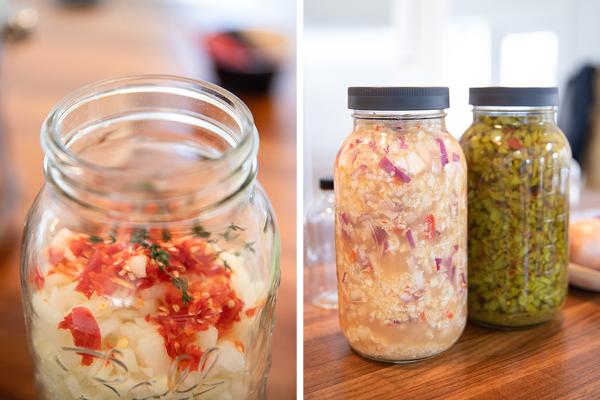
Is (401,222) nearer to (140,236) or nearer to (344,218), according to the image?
(344,218)

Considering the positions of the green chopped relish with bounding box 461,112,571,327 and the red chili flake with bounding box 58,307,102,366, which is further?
the green chopped relish with bounding box 461,112,571,327

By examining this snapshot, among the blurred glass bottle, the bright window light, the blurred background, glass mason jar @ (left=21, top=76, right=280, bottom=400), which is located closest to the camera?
glass mason jar @ (left=21, top=76, right=280, bottom=400)

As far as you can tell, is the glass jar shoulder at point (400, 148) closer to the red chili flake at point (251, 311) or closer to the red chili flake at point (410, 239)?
the red chili flake at point (410, 239)

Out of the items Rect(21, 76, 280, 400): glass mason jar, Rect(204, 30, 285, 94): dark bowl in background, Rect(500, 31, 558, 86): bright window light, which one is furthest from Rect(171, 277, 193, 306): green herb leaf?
Rect(500, 31, 558, 86): bright window light

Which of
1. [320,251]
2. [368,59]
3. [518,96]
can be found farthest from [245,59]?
[518,96]

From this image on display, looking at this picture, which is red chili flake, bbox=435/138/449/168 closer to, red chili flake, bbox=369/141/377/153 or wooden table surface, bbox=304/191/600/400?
red chili flake, bbox=369/141/377/153
